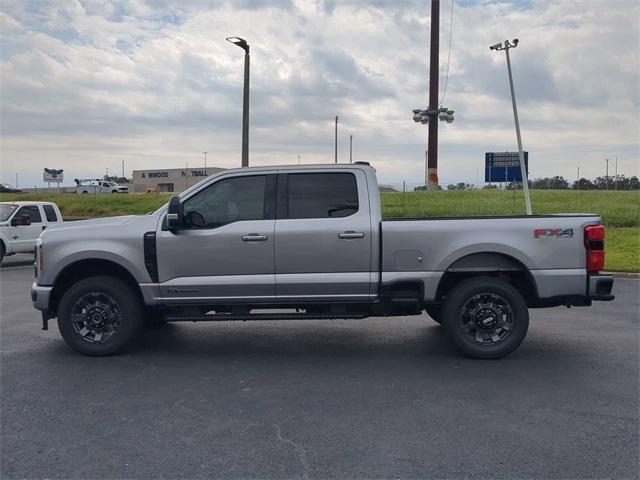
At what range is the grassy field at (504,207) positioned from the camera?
16.5m

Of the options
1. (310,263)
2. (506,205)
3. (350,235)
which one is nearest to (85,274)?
(310,263)

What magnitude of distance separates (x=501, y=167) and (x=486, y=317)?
28.8 m

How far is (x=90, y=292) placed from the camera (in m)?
5.97

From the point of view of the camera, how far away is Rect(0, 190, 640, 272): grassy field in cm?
1652

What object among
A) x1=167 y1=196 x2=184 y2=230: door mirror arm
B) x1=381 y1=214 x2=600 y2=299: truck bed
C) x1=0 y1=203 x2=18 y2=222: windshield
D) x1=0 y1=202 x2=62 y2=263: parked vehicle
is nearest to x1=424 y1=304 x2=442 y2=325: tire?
x1=381 y1=214 x2=600 y2=299: truck bed

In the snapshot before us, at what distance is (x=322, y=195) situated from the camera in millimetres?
6094

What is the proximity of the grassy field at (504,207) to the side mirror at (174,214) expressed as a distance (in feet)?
36.6

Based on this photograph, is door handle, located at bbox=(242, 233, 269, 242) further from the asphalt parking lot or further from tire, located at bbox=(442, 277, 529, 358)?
tire, located at bbox=(442, 277, 529, 358)

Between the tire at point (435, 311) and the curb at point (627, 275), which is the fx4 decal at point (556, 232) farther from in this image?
the curb at point (627, 275)

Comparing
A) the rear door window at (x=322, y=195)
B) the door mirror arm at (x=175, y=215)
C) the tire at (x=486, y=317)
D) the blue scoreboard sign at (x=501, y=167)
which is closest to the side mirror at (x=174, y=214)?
the door mirror arm at (x=175, y=215)

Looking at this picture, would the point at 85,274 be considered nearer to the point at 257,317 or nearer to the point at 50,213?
the point at 257,317

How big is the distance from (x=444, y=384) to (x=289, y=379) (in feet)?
4.73

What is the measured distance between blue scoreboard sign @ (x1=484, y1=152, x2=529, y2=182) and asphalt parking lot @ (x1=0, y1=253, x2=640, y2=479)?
87.3ft

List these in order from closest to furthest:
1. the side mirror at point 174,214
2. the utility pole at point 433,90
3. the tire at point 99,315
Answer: the side mirror at point 174,214 < the tire at point 99,315 < the utility pole at point 433,90
